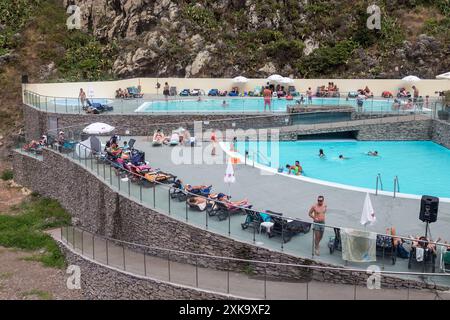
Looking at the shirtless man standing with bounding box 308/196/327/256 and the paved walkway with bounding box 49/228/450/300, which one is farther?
the shirtless man standing with bounding box 308/196/327/256

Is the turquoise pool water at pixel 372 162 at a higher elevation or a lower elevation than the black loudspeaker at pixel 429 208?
lower

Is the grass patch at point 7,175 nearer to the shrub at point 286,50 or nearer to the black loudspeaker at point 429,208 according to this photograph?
the shrub at point 286,50

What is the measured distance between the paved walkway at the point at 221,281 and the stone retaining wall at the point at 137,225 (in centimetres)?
25

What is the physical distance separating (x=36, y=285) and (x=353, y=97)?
2305 cm

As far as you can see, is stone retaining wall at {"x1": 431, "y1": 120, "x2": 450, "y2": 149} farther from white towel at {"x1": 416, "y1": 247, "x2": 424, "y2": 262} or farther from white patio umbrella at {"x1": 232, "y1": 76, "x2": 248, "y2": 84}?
white towel at {"x1": 416, "y1": 247, "x2": 424, "y2": 262}

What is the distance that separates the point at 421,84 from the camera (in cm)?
3806

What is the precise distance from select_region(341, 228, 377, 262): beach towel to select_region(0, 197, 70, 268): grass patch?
38.1 ft

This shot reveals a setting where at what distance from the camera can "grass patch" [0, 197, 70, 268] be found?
71.3 ft

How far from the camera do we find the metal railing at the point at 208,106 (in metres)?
31.0

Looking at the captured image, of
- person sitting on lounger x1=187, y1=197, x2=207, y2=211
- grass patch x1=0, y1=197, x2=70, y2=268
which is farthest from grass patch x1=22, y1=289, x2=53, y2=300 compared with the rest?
person sitting on lounger x1=187, y1=197, x2=207, y2=211

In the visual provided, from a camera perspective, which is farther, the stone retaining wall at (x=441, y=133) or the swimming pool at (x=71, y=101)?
the swimming pool at (x=71, y=101)

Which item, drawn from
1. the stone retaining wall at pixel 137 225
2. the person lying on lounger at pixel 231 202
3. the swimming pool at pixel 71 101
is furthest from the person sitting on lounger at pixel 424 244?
the swimming pool at pixel 71 101

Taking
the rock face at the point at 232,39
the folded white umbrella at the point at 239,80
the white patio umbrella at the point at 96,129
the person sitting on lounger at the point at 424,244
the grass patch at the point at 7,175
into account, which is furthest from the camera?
the rock face at the point at 232,39

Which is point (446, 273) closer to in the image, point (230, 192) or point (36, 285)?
point (230, 192)
